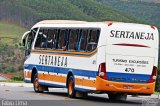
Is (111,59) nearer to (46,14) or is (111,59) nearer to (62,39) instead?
(62,39)

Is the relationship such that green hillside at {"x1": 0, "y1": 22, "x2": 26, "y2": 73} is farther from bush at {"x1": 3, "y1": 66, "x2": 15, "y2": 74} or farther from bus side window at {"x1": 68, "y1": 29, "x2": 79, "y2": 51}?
bus side window at {"x1": 68, "y1": 29, "x2": 79, "y2": 51}

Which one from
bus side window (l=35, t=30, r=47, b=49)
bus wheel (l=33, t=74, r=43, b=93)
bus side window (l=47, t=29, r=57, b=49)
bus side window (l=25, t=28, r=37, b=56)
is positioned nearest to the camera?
bus side window (l=47, t=29, r=57, b=49)

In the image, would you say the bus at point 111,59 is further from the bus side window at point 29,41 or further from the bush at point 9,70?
the bush at point 9,70

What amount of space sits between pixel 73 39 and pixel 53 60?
6.50ft

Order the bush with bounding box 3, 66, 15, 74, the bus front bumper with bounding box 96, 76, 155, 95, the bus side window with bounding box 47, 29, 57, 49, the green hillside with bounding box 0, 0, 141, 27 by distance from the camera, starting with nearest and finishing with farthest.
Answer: the bus front bumper with bounding box 96, 76, 155, 95 < the bus side window with bounding box 47, 29, 57, 49 < the bush with bounding box 3, 66, 15, 74 < the green hillside with bounding box 0, 0, 141, 27

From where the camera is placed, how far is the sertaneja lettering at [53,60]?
29494 mm

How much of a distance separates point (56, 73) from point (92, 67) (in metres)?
3.68

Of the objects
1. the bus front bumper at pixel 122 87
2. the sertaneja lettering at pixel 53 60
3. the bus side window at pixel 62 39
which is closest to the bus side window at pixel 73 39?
the bus side window at pixel 62 39

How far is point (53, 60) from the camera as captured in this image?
30.5 m

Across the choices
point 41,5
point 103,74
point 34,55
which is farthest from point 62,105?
point 41,5

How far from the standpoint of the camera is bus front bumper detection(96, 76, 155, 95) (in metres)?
26.3

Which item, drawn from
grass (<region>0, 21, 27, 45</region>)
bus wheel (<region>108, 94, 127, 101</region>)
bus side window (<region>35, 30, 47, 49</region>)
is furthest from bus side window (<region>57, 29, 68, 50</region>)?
grass (<region>0, 21, 27, 45</region>)

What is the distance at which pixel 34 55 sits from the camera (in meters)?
32.7

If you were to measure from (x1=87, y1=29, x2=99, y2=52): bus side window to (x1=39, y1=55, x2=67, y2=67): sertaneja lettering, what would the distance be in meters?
2.27
